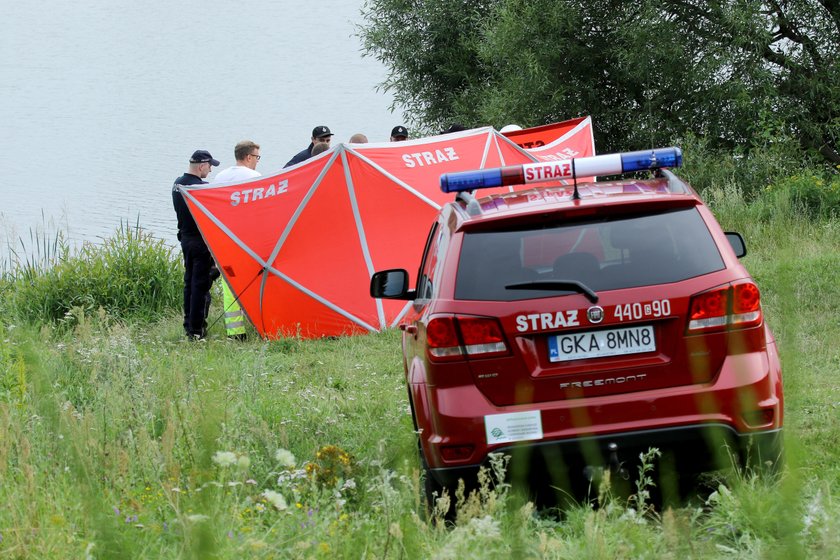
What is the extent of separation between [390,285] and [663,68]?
16.8m

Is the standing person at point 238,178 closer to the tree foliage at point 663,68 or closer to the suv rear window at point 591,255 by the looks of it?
the suv rear window at point 591,255

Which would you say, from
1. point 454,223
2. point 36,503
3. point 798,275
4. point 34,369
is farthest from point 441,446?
point 798,275

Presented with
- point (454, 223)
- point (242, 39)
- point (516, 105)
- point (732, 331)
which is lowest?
point (732, 331)

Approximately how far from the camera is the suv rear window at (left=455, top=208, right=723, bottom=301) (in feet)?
15.1

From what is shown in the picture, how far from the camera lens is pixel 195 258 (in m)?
12.4

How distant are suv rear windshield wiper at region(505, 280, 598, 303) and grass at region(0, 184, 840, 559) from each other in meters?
0.76

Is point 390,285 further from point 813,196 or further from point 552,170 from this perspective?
point 813,196

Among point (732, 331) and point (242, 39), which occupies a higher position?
point (242, 39)

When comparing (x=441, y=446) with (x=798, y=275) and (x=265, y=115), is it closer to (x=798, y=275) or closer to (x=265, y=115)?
(x=798, y=275)

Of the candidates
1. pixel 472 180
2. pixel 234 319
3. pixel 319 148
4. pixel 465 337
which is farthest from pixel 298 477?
pixel 319 148

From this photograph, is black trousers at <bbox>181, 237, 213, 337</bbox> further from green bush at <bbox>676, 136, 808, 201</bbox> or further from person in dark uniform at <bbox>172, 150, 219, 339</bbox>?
A: green bush at <bbox>676, 136, 808, 201</bbox>

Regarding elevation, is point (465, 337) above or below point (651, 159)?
below

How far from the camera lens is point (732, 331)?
4.57 meters

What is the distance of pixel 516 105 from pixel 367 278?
12.0 metres
